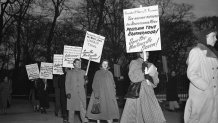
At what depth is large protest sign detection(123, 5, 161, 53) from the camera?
7703mm

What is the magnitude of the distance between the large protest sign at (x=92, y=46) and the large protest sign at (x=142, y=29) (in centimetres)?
481

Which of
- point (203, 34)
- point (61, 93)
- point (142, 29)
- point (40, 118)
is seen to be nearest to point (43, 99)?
point (40, 118)

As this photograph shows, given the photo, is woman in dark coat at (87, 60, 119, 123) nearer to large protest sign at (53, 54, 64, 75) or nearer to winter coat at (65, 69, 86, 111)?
winter coat at (65, 69, 86, 111)

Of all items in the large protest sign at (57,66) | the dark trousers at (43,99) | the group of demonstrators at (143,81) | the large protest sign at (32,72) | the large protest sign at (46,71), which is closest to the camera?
the group of demonstrators at (143,81)

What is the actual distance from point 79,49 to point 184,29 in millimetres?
41606

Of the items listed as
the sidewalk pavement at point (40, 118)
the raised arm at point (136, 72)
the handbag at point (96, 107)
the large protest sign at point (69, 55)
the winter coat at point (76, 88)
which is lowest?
the sidewalk pavement at point (40, 118)

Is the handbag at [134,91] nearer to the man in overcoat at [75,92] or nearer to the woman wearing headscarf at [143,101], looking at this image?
the woman wearing headscarf at [143,101]

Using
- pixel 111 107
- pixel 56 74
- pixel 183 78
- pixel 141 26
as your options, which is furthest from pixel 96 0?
pixel 141 26

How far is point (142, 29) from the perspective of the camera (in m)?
7.88

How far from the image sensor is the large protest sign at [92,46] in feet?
41.4

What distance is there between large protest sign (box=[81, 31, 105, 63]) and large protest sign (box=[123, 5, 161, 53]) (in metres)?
4.81

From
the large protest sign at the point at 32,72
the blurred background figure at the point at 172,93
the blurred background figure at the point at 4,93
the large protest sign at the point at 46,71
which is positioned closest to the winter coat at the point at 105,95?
the blurred background figure at the point at 172,93

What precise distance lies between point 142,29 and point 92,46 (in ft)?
16.3

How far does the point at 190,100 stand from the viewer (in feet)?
17.7
